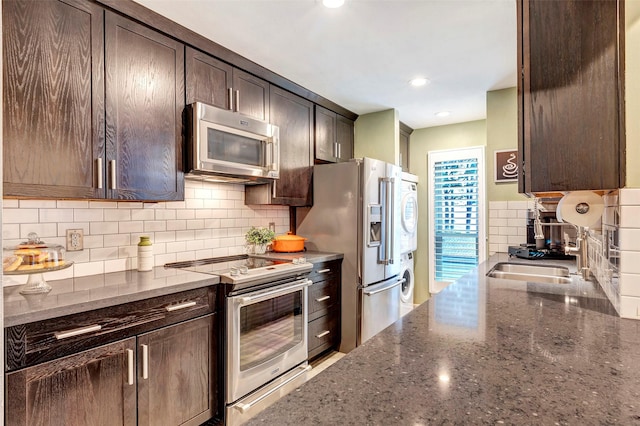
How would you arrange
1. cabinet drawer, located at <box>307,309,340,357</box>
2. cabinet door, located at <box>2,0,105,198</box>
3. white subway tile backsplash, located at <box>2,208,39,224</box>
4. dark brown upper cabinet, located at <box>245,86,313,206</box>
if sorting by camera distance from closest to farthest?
cabinet door, located at <box>2,0,105,198</box>
white subway tile backsplash, located at <box>2,208,39,224</box>
cabinet drawer, located at <box>307,309,340,357</box>
dark brown upper cabinet, located at <box>245,86,313,206</box>

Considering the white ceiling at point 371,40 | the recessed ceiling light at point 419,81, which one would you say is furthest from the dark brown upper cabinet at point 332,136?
the recessed ceiling light at point 419,81

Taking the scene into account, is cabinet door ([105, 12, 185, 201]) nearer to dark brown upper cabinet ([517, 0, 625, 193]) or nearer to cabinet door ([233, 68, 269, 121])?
cabinet door ([233, 68, 269, 121])

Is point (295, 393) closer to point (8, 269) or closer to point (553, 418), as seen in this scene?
point (553, 418)

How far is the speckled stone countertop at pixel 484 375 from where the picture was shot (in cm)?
66

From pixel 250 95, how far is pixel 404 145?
2499mm

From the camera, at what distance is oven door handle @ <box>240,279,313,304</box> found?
2125 mm

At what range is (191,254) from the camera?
2645mm

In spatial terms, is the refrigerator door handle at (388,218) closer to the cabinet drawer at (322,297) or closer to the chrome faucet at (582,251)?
the cabinet drawer at (322,297)

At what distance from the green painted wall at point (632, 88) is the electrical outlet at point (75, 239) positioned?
256 centimetres

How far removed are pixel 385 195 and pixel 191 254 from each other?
5.93 ft

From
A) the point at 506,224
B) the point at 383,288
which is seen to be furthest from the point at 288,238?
the point at 506,224

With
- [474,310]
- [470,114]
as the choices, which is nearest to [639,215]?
[474,310]

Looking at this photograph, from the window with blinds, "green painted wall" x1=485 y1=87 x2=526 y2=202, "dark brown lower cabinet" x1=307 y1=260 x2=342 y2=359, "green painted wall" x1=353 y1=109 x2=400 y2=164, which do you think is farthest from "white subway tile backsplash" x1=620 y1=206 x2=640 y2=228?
the window with blinds

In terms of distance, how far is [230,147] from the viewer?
243cm
